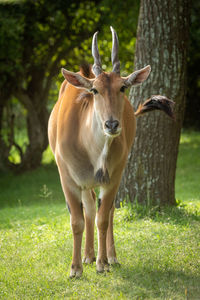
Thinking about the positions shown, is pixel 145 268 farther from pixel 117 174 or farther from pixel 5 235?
pixel 5 235

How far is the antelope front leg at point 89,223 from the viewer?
4.96 metres

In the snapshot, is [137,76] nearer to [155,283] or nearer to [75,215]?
[75,215]

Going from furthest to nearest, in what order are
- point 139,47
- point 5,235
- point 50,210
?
point 50,210 → point 139,47 → point 5,235

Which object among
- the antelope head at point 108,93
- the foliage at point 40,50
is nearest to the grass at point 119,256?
the antelope head at point 108,93

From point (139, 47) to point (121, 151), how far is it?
8.52 ft

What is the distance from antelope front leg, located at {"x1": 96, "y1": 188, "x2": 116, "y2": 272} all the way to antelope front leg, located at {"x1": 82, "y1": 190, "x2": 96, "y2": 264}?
11.6 inches

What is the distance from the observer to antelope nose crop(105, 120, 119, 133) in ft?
13.0

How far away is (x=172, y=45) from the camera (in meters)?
6.53

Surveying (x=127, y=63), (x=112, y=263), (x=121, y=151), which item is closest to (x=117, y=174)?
(x=121, y=151)

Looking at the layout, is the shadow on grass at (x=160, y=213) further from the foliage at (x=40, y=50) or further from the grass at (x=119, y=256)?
the foliage at (x=40, y=50)

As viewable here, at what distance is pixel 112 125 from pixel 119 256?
5.52 ft

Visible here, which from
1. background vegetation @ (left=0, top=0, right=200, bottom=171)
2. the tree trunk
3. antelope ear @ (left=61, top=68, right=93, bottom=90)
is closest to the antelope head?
antelope ear @ (left=61, top=68, right=93, bottom=90)

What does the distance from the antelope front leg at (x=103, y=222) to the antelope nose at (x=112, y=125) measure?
2.71 ft

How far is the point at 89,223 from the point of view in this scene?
5.02 meters
